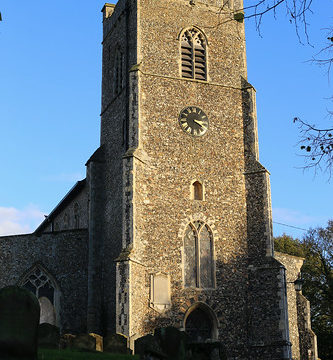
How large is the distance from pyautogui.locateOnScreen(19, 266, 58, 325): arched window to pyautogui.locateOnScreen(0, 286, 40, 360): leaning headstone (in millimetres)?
16572

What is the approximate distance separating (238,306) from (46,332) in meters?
10.3

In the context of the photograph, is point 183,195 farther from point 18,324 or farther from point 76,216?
point 18,324

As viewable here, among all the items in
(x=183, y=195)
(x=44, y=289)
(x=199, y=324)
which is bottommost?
(x=199, y=324)

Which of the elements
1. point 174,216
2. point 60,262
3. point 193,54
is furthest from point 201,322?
point 193,54

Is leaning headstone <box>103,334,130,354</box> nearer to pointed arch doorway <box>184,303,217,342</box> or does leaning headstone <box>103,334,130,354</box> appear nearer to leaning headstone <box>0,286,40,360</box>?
leaning headstone <box>0,286,40,360</box>

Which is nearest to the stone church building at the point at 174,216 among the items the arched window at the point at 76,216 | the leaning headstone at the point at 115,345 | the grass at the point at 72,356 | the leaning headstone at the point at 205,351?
the arched window at the point at 76,216

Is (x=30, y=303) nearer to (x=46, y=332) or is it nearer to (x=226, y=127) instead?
(x=46, y=332)

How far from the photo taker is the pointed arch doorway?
72.8 feet

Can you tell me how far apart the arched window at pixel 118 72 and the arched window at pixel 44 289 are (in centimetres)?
829

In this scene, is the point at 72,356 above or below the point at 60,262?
below

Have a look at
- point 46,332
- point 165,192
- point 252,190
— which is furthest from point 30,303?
point 252,190

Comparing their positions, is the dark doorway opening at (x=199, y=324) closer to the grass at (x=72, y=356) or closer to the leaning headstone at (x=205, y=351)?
the grass at (x=72, y=356)

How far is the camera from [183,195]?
76.8 feet

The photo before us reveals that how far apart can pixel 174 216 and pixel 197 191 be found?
1.56 metres
